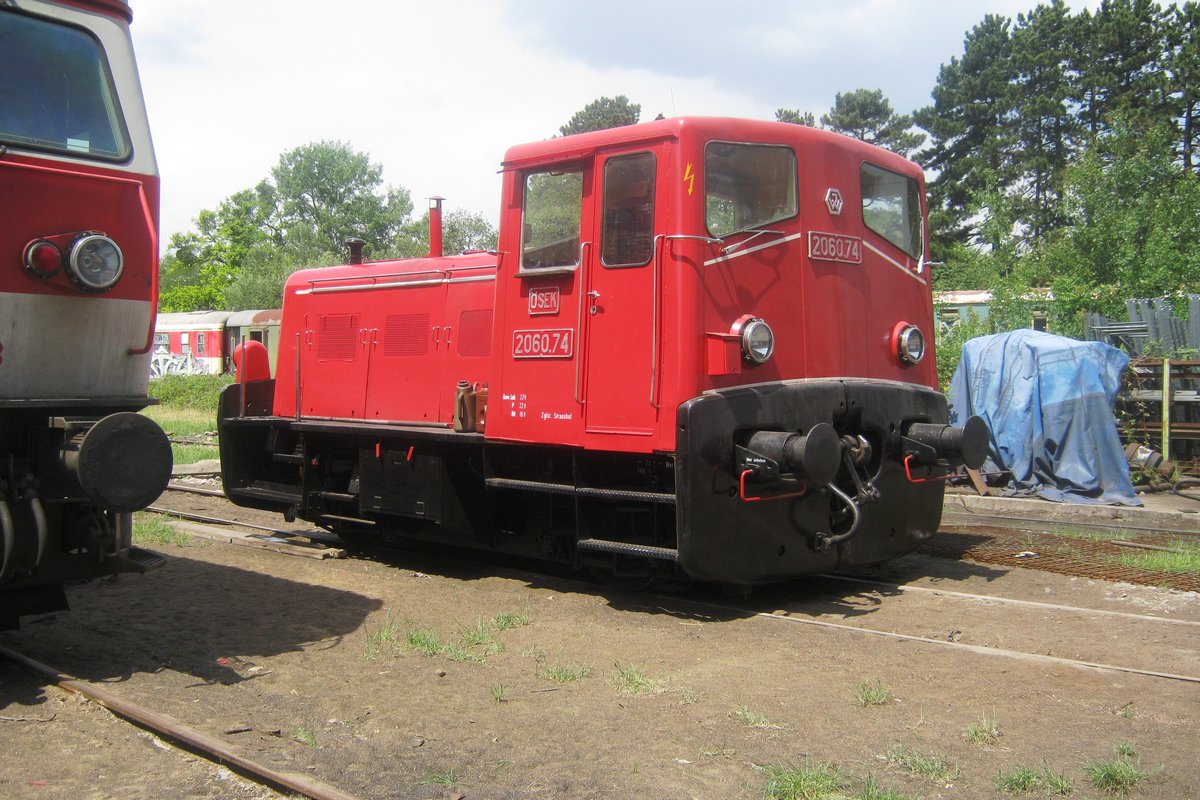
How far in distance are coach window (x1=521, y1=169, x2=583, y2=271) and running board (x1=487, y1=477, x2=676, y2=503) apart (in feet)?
4.77

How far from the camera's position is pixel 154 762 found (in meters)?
4.06

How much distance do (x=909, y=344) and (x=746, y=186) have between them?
180cm

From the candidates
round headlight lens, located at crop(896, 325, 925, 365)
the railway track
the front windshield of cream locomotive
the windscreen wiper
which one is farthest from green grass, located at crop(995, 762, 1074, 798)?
the front windshield of cream locomotive

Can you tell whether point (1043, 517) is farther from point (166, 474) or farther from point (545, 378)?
point (166, 474)

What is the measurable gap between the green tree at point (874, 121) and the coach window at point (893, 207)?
38224 millimetres

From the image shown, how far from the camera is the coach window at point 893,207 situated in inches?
279

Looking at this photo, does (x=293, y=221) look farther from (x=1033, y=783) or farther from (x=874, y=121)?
(x=1033, y=783)

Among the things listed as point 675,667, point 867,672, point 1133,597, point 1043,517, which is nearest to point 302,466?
point 675,667

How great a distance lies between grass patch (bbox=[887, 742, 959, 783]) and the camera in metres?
3.75

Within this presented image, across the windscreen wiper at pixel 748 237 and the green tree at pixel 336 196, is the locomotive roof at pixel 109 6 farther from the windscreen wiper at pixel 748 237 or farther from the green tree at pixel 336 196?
the green tree at pixel 336 196

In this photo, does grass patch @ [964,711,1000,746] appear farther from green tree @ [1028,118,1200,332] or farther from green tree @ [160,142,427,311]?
green tree @ [160,142,427,311]

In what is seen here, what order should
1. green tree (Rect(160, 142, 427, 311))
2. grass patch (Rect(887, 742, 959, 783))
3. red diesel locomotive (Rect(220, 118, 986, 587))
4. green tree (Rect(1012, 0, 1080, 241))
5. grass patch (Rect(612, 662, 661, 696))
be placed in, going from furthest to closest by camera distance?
1. green tree (Rect(160, 142, 427, 311))
2. green tree (Rect(1012, 0, 1080, 241))
3. red diesel locomotive (Rect(220, 118, 986, 587))
4. grass patch (Rect(612, 662, 661, 696))
5. grass patch (Rect(887, 742, 959, 783))

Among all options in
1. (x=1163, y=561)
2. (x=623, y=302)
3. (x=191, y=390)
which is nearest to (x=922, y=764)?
(x=623, y=302)

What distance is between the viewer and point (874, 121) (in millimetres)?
44031
